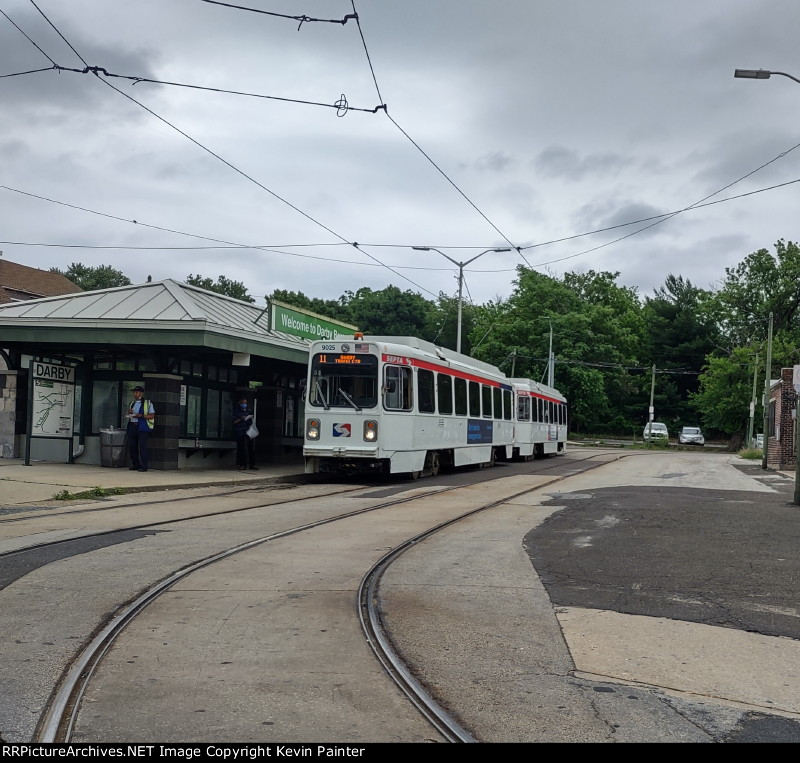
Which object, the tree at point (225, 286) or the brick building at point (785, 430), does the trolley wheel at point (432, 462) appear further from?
the tree at point (225, 286)

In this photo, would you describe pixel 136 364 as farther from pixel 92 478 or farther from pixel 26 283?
pixel 26 283

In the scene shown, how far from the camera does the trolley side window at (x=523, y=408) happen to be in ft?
114

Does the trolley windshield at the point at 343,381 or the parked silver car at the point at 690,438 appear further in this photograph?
the parked silver car at the point at 690,438

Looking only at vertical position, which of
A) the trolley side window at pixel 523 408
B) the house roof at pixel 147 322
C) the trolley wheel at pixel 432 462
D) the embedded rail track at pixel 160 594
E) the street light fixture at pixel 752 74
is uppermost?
the street light fixture at pixel 752 74

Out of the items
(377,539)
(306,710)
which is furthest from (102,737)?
(377,539)

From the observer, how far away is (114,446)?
21859mm

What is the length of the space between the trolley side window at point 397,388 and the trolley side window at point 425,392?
63 cm

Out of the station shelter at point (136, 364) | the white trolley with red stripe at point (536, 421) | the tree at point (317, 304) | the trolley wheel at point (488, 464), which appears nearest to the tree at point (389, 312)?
the tree at point (317, 304)

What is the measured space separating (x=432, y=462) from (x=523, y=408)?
11.7m

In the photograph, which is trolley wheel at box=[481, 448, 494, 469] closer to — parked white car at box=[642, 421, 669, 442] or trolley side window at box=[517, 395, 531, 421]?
trolley side window at box=[517, 395, 531, 421]

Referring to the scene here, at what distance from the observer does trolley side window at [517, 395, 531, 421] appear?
3466 centimetres

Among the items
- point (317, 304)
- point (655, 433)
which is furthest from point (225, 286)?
point (655, 433)

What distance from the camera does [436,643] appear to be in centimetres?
638

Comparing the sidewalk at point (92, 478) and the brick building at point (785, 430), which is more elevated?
the brick building at point (785, 430)
